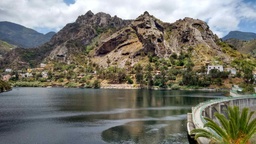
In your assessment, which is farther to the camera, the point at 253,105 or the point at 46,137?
the point at 253,105

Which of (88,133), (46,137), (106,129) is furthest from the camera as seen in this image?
(106,129)

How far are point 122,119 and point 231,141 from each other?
54.5 m

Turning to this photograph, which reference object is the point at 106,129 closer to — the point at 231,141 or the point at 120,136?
the point at 120,136

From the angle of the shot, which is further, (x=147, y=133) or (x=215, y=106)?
(x=215, y=106)

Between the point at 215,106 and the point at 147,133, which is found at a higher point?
the point at 215,106

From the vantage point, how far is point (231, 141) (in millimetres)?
30922

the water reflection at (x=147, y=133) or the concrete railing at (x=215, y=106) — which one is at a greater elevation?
the concrete railing at (x=215, y=106)

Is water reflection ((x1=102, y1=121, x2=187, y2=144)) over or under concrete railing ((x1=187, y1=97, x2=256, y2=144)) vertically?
under

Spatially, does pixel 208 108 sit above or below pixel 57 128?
above

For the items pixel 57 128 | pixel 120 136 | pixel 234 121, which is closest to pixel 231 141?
pixel 234 121

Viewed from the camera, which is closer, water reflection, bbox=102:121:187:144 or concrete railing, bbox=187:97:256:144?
water reflection, bbox=102:121:187:144

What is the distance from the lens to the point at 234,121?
103ft

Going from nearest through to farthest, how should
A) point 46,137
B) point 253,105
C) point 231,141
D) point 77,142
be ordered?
point 231,141
point 77,142
point 46,137
point 253,105

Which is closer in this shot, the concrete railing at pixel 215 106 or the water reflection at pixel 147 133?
the water reflection at pixel 147 133
